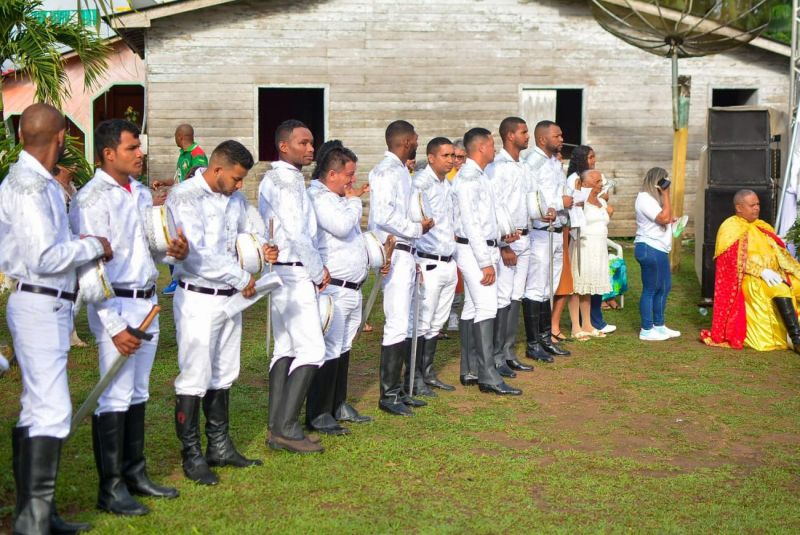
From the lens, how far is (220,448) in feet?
20.7

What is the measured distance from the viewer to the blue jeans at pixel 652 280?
11.0 meters

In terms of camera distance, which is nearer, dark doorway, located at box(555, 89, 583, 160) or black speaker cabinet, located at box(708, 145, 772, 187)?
black speaker cabinet, located at box(708, 145, 772, 187)

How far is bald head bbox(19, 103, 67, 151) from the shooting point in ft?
16.5

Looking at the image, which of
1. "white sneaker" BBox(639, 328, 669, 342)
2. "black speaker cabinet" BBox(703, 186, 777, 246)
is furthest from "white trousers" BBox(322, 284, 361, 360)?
"black speaker cabinet" BBox(703, 186, 777, 246)

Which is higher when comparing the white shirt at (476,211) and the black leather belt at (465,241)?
the white shirt at (476,211)

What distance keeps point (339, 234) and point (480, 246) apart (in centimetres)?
172

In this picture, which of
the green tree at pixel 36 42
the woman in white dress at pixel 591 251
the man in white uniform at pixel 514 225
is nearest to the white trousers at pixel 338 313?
the man in white uniform at pixel 514 225

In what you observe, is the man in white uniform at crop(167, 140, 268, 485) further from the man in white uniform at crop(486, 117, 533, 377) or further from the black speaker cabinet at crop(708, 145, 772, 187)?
the black speaker cabinet at crop(708, 145, 772, 187)

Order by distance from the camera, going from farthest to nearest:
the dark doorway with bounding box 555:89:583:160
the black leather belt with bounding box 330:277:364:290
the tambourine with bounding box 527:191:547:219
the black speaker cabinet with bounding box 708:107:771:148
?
the dark doorway with bounding box 555:89:583:160 → the black speaker cabinet with bounding box 708:107:771:148 → the tambourine with bounding box 527:191:547:219 → the black leather belt with bounding box 330:277:364:290

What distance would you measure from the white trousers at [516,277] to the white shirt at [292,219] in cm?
286

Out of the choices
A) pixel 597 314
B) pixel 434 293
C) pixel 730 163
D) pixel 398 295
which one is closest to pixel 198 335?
pixel 398 295

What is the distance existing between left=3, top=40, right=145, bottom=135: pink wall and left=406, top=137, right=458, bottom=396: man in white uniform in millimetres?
16707

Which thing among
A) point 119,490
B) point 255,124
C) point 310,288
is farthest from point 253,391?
point 255,124

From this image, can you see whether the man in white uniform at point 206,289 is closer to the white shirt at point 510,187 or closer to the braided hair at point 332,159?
the braided hair at point 332,159
